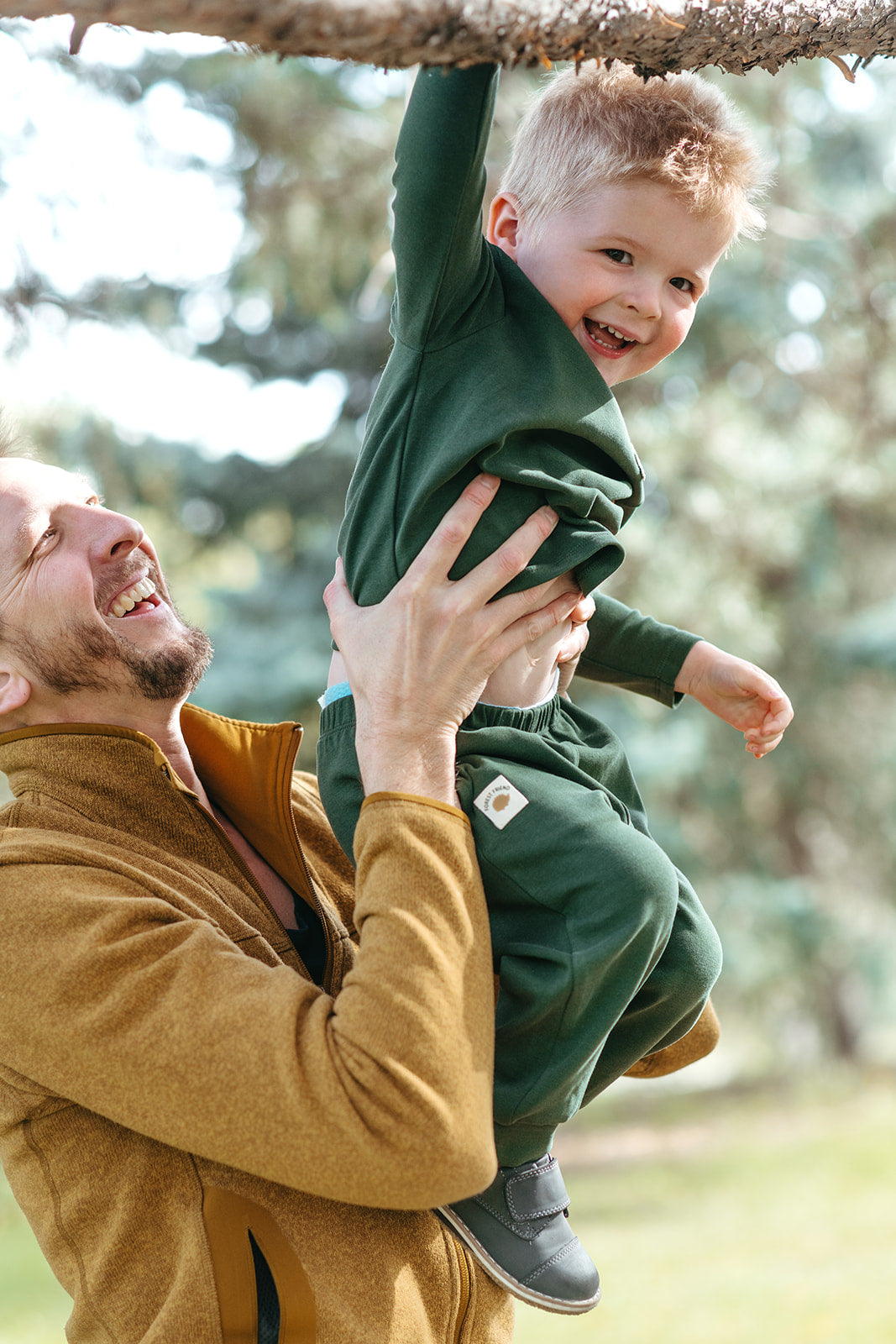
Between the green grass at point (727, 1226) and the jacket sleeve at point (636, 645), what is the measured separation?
4.81 metres

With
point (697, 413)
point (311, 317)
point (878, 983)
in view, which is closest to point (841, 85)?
point (697, 413)

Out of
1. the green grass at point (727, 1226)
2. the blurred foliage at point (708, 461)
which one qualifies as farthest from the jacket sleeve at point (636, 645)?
the green grass at point (727, 1226)

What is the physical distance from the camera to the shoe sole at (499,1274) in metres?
1.70

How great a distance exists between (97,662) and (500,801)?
2.45ft

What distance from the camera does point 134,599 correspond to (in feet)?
6.69

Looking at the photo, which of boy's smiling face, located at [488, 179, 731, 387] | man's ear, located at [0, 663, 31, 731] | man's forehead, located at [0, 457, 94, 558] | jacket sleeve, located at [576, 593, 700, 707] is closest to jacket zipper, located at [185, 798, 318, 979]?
man's ear, located at [0, 663, 31, 731]

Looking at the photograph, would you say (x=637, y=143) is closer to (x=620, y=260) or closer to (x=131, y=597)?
(x=620, y=260)

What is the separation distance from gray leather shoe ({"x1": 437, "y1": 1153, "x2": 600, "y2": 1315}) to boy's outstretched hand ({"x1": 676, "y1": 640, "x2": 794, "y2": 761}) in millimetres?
823

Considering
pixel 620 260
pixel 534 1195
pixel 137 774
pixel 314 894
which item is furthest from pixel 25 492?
pixel 534 1195

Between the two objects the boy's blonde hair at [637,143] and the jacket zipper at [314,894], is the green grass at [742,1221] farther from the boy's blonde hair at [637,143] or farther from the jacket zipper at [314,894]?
the boy's blonde hair at [637,143]

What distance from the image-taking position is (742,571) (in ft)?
23.8

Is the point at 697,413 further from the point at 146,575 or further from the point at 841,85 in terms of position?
the point at 146,575

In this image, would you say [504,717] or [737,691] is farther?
[737,691]

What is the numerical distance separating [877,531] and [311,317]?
157 inches
